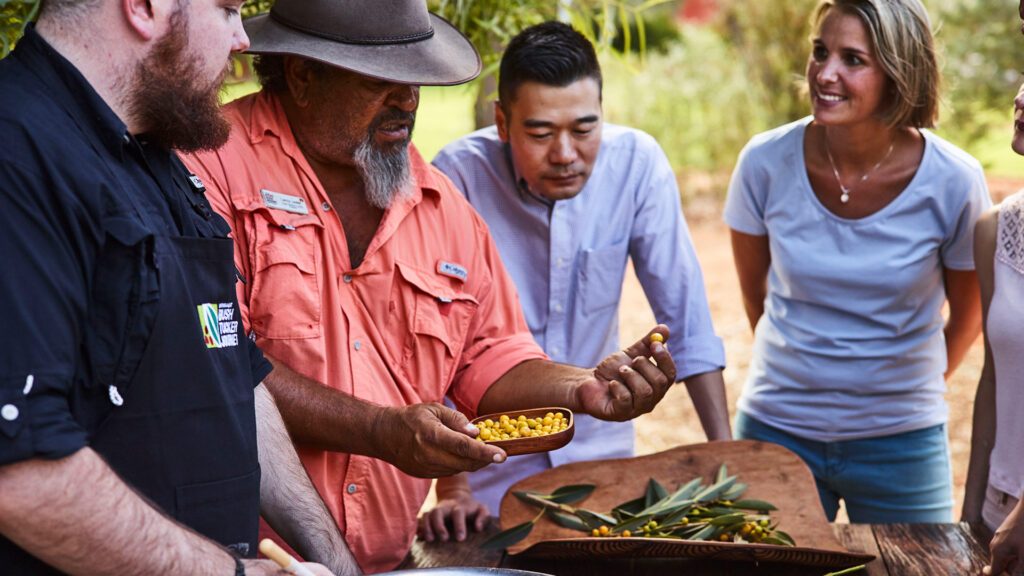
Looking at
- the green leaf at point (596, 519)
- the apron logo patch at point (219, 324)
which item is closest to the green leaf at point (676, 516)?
the green leaf at point (596, 519)

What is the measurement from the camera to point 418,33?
2.78 m

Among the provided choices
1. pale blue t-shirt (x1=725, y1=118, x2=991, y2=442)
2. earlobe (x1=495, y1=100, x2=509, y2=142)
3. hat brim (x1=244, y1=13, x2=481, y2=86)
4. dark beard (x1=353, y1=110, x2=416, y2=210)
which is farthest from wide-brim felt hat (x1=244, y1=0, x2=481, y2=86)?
pale blue t-shirt (x1=725, y1=118, x2=991, y2=442)

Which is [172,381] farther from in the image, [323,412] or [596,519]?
[596,519]

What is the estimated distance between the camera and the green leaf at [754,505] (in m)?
2.77

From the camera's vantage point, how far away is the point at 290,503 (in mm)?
2271

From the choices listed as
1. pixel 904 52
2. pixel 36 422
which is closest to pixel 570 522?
pixel 36 422

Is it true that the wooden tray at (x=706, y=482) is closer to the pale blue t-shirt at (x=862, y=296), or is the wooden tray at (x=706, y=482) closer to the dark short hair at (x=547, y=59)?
the pale blue t-shirt at (x=862, y=296)

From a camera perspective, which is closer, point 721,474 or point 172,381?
point 172,381

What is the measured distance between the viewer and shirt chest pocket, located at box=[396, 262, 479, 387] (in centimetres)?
272

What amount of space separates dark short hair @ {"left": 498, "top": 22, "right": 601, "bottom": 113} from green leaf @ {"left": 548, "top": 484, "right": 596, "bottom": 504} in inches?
43.4

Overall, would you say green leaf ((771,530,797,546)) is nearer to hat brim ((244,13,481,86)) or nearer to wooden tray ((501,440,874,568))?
wooden tray ((501,440,874,568))

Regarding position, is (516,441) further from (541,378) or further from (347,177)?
(347,177)

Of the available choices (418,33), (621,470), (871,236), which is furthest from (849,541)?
(418,33)

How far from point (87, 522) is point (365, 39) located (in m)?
1.46
